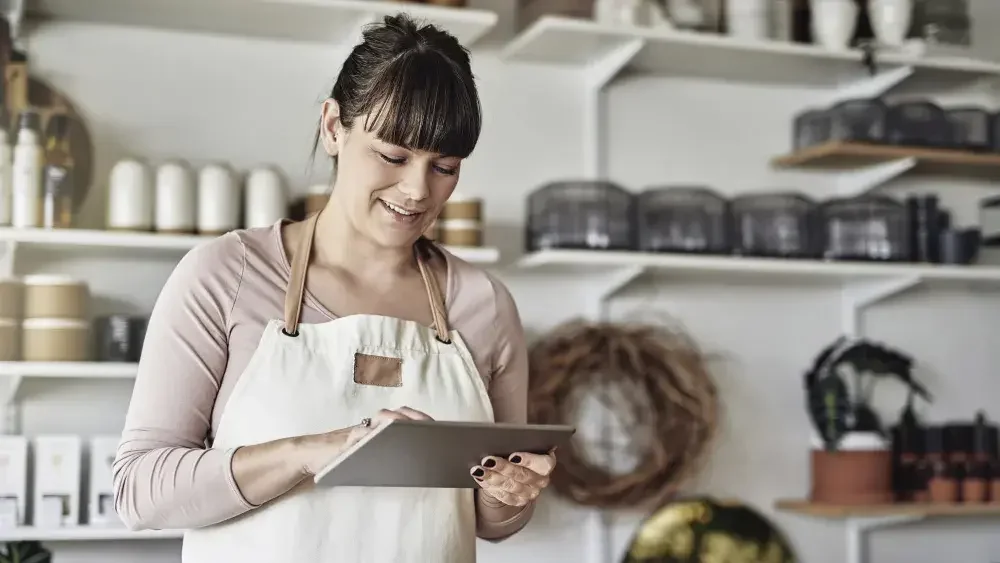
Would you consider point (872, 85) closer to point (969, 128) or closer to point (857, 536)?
point (969, 128)

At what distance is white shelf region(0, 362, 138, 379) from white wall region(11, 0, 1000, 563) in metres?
0.19

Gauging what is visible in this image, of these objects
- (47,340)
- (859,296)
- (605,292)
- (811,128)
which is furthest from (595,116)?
(47,340)

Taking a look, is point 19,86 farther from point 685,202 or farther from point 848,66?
point 848,66

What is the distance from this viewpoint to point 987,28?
10.00 ft

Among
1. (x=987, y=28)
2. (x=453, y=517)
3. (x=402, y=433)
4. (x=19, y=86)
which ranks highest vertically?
(x=987, y=28)

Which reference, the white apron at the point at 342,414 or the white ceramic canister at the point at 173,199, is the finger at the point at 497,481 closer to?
the white apron at the point at 342,414

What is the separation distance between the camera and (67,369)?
7.02 feet

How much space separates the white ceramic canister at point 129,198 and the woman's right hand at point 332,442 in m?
1.19

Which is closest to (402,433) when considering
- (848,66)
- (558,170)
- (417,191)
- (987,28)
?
(417,191)

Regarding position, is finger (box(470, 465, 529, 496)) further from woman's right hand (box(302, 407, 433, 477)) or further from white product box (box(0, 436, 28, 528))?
white product box (box(0, 436, 28, 528))

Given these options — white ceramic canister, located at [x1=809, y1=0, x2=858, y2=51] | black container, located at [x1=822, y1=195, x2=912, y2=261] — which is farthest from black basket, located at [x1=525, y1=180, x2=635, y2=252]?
white ceramic canister, located at [x1=809, y1=0, x2=858, y2=51]

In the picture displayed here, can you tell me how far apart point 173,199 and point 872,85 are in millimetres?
1602

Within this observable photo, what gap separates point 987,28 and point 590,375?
139cm

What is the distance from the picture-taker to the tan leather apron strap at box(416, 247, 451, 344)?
54.2 inches
